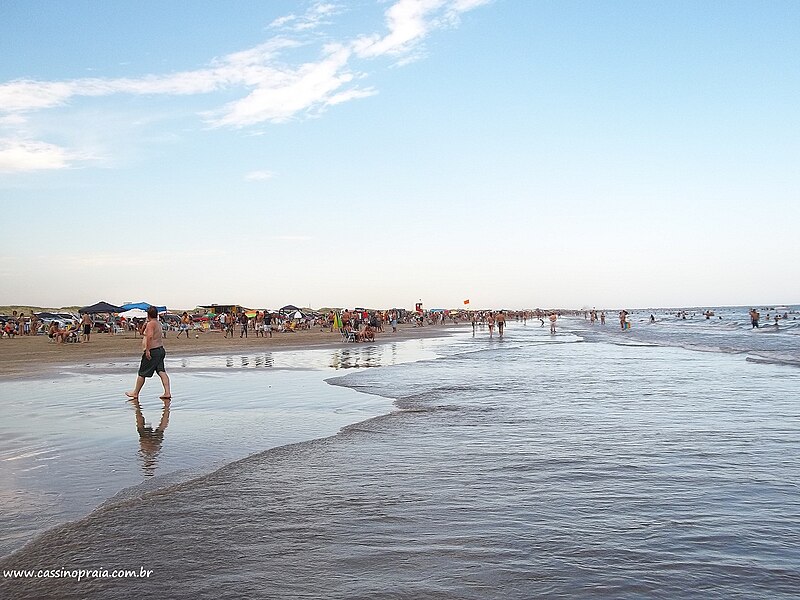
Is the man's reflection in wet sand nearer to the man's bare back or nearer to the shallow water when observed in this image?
the shallow water

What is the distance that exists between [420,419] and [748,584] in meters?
6.58

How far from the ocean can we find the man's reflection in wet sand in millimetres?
133

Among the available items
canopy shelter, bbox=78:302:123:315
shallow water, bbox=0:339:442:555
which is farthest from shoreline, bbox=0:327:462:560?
canopy shelter, bbox=78:302:123:315

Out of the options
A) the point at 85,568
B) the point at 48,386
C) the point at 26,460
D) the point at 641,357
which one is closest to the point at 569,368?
the point at 641,357

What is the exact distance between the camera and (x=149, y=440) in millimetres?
8312

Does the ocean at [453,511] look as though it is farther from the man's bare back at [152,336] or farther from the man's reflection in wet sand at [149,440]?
the man's bare back at [152,336]

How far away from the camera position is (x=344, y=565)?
4078mm

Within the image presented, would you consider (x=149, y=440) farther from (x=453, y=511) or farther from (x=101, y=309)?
(x=101, y=309)

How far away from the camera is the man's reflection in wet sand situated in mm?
6895

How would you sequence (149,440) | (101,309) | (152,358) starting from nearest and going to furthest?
(149,440) → (152,358) → (101,309)

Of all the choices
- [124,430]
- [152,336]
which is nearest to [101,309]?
[152,336]

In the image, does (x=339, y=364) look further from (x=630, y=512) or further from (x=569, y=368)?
(x=630, y=512)

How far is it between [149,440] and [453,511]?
4827mm

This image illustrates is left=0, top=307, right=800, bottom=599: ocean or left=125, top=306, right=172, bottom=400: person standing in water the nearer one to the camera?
left=0, top=307, right=800, bottom=599: ocean
